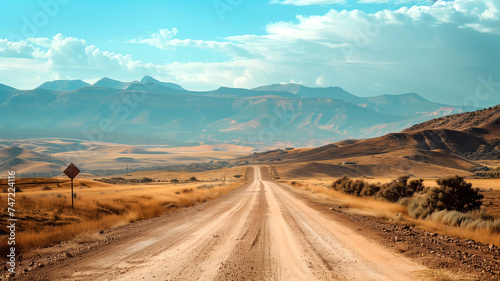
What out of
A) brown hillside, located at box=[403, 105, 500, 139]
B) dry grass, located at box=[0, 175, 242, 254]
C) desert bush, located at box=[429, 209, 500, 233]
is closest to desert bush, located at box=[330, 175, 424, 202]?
desert bush, located at box=[429, 209, 500, 233]

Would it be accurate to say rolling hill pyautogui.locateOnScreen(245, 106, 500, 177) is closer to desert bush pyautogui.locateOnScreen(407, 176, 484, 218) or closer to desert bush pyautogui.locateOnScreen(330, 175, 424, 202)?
desert bush pyautogui.locateOnScreen(330, 175, 424, 202)

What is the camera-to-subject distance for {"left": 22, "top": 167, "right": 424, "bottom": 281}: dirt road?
8031mm

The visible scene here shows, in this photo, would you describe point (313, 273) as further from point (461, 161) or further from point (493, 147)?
point (493, 147)

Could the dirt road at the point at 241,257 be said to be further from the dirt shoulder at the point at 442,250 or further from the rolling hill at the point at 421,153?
the rolling hill at the point at 421,153

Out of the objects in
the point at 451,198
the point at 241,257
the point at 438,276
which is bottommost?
the point at 451,198

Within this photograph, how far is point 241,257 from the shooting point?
9625 millimetres

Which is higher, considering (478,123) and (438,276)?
(478,123)

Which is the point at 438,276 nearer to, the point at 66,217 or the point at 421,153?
the point at 66,217

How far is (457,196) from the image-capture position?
2100 centimetres

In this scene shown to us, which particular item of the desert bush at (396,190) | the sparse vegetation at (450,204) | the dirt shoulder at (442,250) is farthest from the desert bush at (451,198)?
the desert bush at (396,190)

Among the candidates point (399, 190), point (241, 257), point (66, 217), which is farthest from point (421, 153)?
point (241, 257)

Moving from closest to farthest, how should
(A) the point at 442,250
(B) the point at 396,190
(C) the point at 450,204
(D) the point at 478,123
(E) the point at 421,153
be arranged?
(A) the point at 442,250 < (C) the point at 450,204 < (B) the point at 396,190 < (E) the point at 421,153 < (D) the point at 478,123

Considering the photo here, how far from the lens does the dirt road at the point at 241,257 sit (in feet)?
26.3

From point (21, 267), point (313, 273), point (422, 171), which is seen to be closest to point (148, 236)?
point (21, 267)
